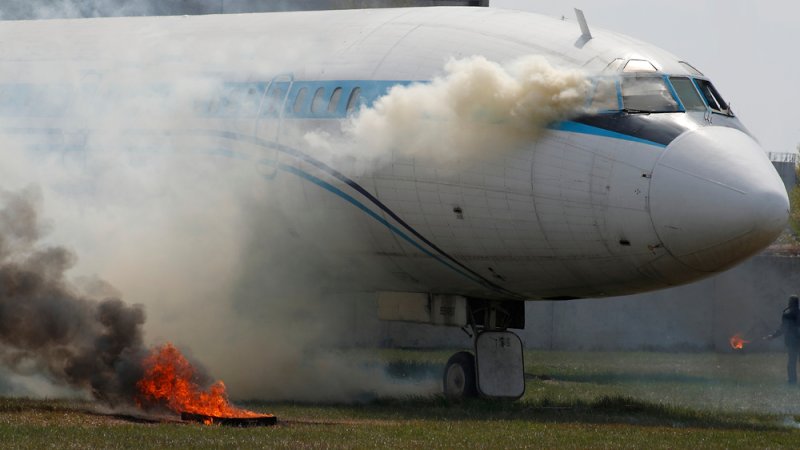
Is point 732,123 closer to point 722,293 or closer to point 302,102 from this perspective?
point 302,102

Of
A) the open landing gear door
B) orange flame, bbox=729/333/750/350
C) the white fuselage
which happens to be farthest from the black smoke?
orange flame, bbox=729/333/750/350

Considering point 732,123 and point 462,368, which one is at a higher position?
point 732,123

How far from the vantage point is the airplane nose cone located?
19688mm

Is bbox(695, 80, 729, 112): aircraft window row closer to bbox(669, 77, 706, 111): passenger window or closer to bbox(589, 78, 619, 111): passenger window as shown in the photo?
bbox(669, 77, 706, 111): passenger window

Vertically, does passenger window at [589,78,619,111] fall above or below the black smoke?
above

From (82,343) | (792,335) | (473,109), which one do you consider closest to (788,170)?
(792,335)

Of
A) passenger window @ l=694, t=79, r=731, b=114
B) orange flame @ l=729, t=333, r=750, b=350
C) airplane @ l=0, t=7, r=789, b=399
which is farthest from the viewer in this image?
orange flame @ l=729, t=333, r=750, b=350

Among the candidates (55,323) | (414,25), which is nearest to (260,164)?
(414,25)

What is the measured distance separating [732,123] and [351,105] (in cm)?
558

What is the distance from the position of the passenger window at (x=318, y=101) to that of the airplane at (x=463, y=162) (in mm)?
49

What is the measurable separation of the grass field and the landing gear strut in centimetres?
46

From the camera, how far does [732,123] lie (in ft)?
69.9

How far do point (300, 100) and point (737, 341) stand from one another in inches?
796

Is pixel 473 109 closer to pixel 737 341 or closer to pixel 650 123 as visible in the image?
pixel 650 123
